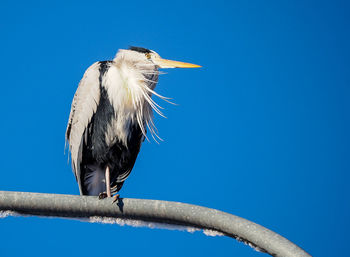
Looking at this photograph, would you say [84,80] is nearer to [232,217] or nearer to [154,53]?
[154,53]

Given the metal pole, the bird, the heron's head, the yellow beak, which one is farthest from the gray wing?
the metal pole

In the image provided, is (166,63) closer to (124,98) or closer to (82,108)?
(124,98)

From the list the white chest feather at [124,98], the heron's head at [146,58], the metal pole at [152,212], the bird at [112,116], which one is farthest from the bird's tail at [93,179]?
the metal pole at [152,212]

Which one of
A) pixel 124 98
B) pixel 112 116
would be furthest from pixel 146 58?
pixel 112 116

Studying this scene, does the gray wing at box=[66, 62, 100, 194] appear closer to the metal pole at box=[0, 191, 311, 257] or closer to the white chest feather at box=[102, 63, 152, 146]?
the white chest feather at box=[102, 63, 152, 146]

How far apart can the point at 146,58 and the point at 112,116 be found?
2.45 ft

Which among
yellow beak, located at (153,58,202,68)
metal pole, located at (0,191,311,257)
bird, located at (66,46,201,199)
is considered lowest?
metal pole, located at (0,191,311,257)

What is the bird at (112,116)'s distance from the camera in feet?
15.4

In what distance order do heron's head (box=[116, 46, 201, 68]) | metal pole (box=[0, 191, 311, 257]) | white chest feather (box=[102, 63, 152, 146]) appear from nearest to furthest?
Answer: metal pole (box=[0, 191, 311, 257]) → white chest feather (box=[102, 63, 152, 146]) → heron's head (box=[116, 46, 201, 68])

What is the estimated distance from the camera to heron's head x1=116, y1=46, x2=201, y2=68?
5008 millimetres

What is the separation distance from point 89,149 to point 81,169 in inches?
8.2

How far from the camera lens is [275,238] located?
2.28m

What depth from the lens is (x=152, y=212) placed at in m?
2.58

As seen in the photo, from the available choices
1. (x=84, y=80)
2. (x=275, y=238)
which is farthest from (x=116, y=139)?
(x=275, y=238)
